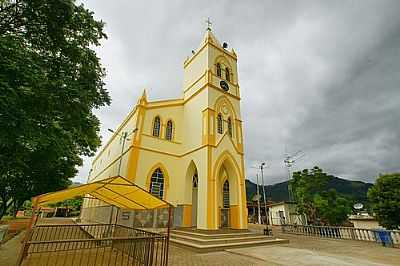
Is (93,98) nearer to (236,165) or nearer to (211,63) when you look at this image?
(236,165)

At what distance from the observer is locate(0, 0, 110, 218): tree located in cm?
538

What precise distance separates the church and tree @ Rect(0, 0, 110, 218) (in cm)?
601

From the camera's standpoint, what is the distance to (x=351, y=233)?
45.9 feet

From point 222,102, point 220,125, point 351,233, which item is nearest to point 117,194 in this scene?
point 220,125

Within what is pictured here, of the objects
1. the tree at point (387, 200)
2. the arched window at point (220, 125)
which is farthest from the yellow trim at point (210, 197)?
the tree at point (387, 200)

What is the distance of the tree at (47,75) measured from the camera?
17.6 ft

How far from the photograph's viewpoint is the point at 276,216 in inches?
1204

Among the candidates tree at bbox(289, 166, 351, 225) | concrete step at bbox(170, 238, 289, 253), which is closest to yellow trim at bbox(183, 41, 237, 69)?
tree at bbox(289, 166, 351, 225)

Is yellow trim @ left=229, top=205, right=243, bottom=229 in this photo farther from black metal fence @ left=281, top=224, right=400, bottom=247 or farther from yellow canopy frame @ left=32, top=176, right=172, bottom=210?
yellow canopy frame @ left=32, top=176, right=172, bottom=210

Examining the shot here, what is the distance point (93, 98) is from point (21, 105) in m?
2.35

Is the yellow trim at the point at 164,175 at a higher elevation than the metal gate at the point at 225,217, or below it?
higher

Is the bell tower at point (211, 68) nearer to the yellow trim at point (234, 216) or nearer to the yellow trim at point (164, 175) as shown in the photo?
the yellow trim at point (164, 175)

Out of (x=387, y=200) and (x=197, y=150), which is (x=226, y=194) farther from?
(x=387, y=200)

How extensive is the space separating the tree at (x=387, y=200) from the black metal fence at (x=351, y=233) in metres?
1.15
